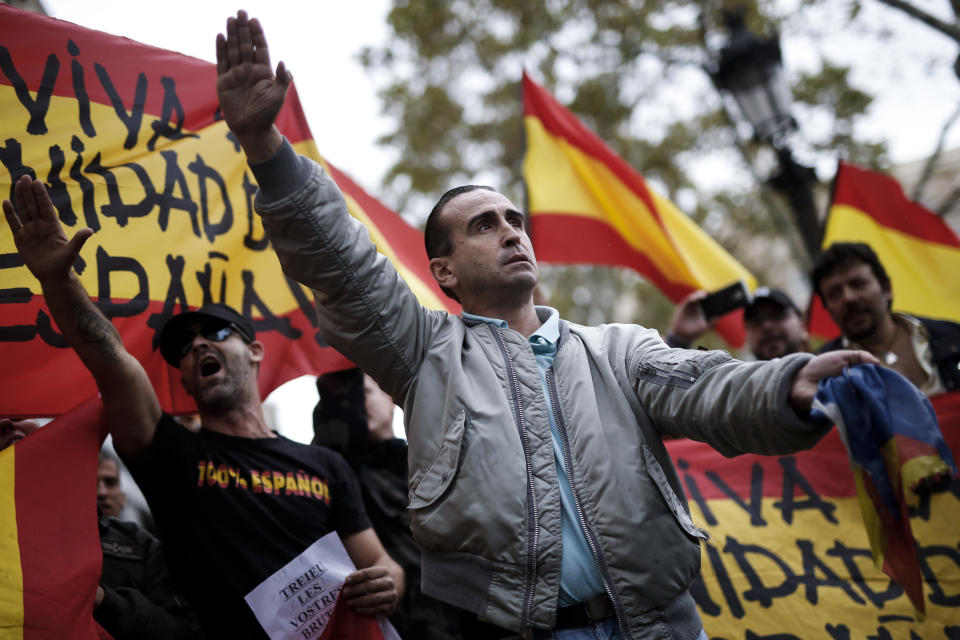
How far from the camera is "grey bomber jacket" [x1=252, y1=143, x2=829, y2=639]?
6.00ft

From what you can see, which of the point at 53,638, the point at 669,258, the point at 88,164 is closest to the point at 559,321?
the point at 53,638

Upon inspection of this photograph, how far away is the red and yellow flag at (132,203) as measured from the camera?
2.88 m

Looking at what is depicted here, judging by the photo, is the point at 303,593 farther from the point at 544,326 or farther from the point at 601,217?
Result: the point at 601,217

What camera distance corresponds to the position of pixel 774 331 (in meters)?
4.54

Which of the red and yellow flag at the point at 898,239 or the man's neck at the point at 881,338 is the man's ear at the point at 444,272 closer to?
the man's neck at the point at 881,338

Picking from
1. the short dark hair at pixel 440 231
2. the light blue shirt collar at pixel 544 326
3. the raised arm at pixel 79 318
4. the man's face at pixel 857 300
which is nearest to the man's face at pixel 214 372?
the raised arm at pixel 79 318

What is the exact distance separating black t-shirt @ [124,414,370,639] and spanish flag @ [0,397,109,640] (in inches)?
7.3

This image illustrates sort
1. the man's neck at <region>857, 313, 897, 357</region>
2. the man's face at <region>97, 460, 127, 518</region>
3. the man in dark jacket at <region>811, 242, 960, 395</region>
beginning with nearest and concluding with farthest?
the man's face at <region>97, 460, 127, 518</region>
the man in dark jacket at <region>811, 242, 960, 395</region>
the man's neck at <region>857, 313, 897, 357</region>

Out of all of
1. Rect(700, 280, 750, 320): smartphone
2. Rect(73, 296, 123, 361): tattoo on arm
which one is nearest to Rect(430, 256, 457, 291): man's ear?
Rect(73, 296, 123, 361): tattoo on arm

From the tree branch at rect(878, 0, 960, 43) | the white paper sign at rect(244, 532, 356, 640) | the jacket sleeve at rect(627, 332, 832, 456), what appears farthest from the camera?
the tree branch at rect(878, 0, 960, 43)

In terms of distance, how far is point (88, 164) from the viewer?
3.17 metres

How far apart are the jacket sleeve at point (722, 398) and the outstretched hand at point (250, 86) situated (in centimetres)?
108

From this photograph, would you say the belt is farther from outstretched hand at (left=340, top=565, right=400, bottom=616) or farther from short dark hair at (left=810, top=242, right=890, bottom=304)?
short dark hair at (left=810, top=242, right=890, bottom=304)

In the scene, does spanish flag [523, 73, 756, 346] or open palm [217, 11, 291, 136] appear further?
spanish flag [523, 73, 756, 346]
